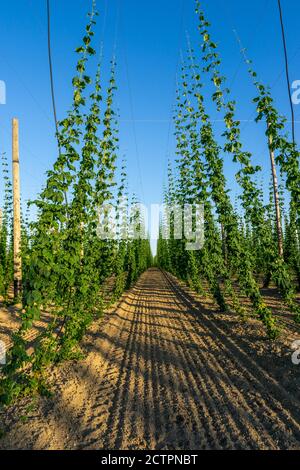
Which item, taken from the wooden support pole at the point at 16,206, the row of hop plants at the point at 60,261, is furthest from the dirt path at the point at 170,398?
the wooden support pole at the point at 16,206

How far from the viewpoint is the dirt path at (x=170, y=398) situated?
3656mm

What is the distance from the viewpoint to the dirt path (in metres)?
3.66

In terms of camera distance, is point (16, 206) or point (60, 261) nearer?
point (60, 261)

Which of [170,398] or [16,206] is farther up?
[16,206]

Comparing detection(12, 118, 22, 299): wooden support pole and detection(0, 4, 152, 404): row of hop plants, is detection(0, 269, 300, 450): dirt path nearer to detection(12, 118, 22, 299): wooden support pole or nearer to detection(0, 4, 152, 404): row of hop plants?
detection(0, 4, 152, 404): row of hop plants

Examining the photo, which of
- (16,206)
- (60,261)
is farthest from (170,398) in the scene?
(16,206)

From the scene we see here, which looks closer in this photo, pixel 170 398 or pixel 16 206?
pixel 170 398

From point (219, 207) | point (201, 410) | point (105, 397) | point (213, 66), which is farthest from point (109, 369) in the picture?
point (213, 66)

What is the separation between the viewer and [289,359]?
19.7 feet

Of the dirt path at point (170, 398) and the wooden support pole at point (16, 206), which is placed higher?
the wooden support pole at point (16, 206)

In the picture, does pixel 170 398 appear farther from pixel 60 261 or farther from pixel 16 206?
pixel 16 206

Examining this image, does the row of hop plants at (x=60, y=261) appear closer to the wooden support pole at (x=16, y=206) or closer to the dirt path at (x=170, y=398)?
the dirt path at (x=170, y=398)

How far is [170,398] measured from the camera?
4688 mm
